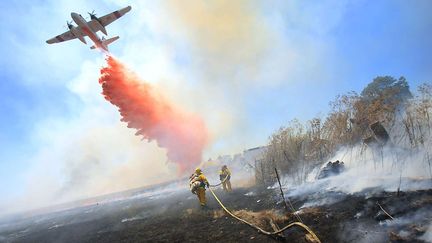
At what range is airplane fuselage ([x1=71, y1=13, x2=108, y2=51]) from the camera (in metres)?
31.4

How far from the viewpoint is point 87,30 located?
33.2 meters

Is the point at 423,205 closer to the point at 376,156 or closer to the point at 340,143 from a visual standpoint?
the point at 376,156

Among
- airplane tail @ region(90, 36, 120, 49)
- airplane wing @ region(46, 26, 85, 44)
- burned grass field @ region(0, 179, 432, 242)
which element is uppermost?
A: airplane wing @ region(46, 26, 85, 44)

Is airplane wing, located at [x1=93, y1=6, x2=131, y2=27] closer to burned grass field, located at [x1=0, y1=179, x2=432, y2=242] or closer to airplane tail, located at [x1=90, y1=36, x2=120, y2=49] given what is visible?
airplane tail, located at [x1=90, y1=36, x2=120, y2=49]

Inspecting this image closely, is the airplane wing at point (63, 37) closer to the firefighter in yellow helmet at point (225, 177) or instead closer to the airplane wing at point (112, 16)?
the airplane wing at point (112, 16)

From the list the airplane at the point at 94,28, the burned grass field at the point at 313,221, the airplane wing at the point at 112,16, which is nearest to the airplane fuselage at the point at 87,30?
the airplane at the point at 94,28

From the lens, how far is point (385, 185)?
1548 centimetres

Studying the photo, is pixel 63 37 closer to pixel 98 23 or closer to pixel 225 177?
pixel 98 23

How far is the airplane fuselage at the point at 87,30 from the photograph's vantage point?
31.4 metres

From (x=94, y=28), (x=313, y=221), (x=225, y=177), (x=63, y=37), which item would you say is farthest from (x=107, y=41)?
(x=313, y=221)

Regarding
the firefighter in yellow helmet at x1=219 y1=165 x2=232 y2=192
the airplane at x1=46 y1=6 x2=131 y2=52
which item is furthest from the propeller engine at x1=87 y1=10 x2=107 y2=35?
the firefighter in yellow helmet at x1=219 y1=165 x2=232 y2=192

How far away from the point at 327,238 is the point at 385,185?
293 inches

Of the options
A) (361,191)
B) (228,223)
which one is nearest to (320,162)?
(361,191)

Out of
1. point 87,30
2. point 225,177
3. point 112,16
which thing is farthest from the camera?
point 112,16
